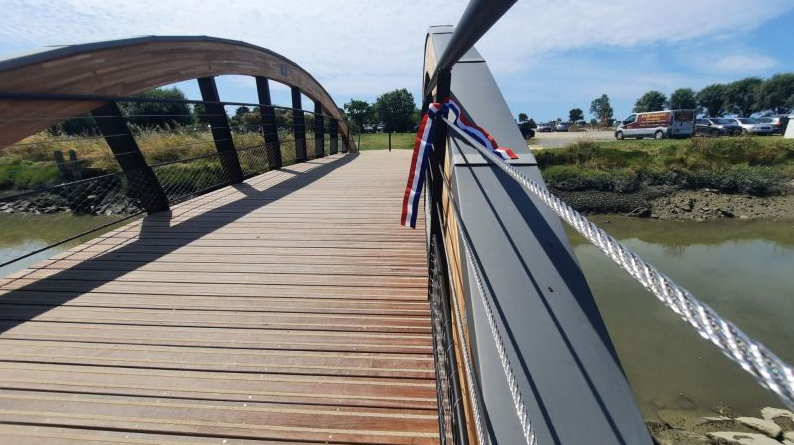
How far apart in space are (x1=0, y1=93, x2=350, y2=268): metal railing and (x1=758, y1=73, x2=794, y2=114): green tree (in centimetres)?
6083

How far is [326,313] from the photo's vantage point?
238 cm

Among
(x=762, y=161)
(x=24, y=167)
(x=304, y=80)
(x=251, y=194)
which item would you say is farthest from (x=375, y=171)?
(x=762, y=161)

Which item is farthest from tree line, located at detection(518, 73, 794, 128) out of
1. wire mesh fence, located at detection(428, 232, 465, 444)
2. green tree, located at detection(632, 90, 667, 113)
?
wire mesh fence, located at detection(428, 232, 465, 444)

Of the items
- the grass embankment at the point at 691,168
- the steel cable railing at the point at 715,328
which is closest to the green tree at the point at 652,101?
the grass embankment at the point at 691,168

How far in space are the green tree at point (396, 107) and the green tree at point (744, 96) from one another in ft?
151

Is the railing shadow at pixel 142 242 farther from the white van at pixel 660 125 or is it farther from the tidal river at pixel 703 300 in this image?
the white van at pixel 660 125

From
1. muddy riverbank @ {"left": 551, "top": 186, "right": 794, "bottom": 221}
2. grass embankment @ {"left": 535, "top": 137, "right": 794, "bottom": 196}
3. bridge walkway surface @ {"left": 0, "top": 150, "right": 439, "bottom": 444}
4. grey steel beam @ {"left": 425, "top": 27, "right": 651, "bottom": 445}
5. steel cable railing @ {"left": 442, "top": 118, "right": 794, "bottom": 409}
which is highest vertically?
steel cable railing @ {"left": 442, "top": 118, "right": 794, "bottom": 409}

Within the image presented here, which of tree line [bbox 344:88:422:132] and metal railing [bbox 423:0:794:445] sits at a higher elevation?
tree line [bbox 344:88:422:132]

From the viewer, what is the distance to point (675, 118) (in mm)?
24391

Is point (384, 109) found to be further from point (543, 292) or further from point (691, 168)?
point (543, 292)

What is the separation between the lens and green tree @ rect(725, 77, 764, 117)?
171 ft

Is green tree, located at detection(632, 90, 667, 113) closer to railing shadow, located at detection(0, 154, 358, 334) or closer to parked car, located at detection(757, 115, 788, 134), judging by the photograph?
parked car, located at detection(757, 115, 788, 134)

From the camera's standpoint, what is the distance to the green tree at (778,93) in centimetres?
4714

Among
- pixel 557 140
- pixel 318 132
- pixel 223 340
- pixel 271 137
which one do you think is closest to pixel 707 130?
pixel 557 140
